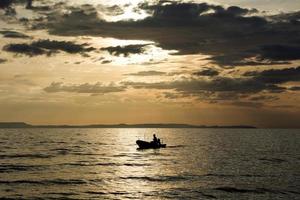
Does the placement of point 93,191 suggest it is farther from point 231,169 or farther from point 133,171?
point 231,169

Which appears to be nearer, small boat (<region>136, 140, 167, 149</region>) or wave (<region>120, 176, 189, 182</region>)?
wave (<region>120, 176, 189, 182</region>)

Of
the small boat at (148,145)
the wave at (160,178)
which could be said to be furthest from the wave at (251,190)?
the small boat at (148,145)

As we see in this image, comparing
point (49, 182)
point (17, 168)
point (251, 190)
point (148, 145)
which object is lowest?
point (251, 190)

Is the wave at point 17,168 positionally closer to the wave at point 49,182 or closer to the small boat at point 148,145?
the wave at point 49,182

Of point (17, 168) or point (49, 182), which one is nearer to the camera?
point (49, 182)

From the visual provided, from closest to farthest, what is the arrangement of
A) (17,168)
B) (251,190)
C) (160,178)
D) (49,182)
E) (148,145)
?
(251,190) < (49,182) < (160,178) < (17,168) < (148,145)

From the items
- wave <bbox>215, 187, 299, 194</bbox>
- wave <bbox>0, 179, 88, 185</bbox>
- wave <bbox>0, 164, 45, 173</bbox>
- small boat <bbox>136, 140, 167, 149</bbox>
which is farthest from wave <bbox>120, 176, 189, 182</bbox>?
small boat <bbox>136, 140, 167, 149</bbox>

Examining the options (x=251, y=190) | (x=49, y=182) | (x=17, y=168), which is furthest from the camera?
(x=17, y=168)

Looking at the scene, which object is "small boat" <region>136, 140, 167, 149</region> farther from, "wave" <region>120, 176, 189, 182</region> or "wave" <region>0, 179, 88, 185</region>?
"wave" <region>0, 179, 88, 185</region>

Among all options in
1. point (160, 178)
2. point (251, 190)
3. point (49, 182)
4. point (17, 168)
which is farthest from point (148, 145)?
point (251, 190)

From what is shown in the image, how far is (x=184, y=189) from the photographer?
49531 mm

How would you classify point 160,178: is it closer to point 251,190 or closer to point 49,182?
point 251,190

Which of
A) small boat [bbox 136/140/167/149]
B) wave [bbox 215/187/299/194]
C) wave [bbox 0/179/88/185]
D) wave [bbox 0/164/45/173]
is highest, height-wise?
small boat [bbox 136/140/167/149]

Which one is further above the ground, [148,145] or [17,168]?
[148,145]
